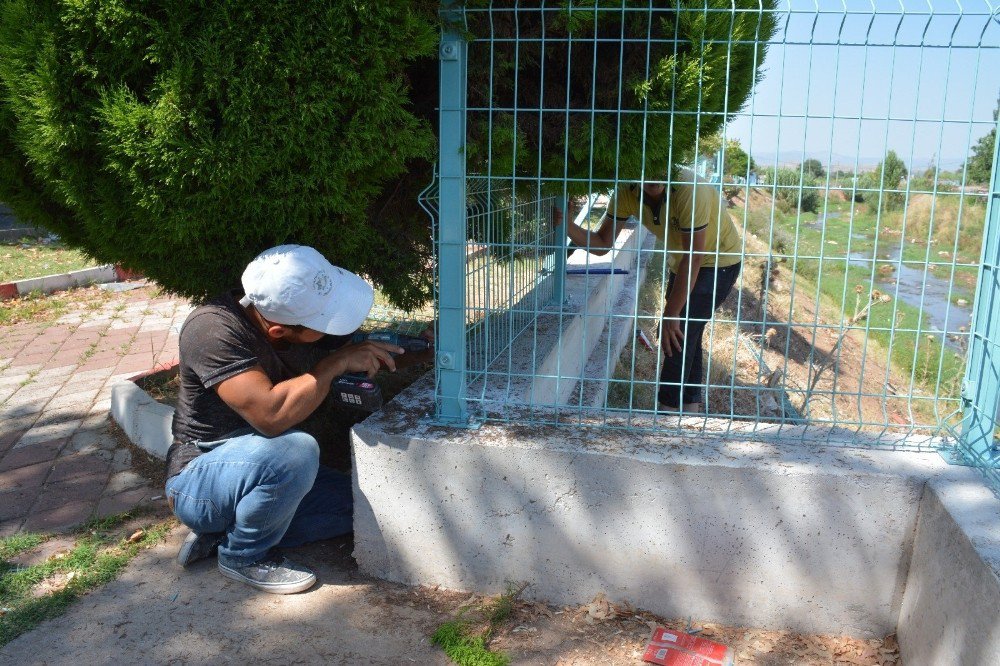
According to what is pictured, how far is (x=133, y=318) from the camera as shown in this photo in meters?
7.44

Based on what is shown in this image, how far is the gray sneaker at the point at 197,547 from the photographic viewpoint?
307 cm

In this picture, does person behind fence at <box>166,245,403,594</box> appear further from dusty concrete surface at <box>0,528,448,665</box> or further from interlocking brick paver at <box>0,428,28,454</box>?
interlocking brick paver at <box>0,428,28,454</box>

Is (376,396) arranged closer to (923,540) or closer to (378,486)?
(378,486)

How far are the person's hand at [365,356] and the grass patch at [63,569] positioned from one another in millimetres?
1180

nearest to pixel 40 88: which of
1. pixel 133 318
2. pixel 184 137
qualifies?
pixel 184 137

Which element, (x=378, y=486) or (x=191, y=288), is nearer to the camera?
(x=378, y=486)

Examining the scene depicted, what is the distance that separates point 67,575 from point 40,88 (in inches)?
70.4

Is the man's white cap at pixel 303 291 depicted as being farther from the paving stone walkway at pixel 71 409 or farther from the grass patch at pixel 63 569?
the paving stone walkway at pixel 71 409

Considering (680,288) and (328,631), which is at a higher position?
(680,288)

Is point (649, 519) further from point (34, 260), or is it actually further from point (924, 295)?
point (34, 260)

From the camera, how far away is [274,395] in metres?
2.77

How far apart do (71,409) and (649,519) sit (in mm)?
3772

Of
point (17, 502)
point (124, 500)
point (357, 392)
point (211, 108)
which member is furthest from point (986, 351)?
point (17, 502)

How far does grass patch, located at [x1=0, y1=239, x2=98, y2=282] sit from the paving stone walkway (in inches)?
62.7
